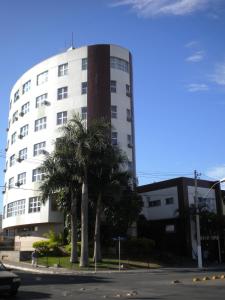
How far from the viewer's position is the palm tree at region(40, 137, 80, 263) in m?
39.2

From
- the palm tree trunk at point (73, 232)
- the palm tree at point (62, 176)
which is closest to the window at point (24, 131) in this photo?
the palm tree at point (62, 176)

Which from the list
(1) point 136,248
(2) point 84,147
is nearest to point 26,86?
(2) point 84,147

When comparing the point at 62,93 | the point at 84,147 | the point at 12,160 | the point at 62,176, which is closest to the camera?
the point at 84,147

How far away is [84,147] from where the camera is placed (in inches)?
1494

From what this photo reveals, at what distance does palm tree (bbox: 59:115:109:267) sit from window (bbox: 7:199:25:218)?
16.9 m

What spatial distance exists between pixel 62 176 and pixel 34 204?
43.9ft

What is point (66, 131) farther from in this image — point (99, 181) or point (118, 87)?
point (118, 87)

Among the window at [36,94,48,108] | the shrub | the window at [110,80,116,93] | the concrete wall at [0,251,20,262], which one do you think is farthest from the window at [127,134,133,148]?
the concrete wall at [0,251,20,262]

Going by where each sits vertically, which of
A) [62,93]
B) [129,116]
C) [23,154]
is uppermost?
[62,93]

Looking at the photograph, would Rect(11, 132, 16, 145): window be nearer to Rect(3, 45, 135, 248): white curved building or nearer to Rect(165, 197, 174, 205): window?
Rect(3, 45, 135, 248): white curved building

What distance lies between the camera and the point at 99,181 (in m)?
40.3

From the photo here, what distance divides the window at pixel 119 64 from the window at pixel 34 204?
61.0 feet

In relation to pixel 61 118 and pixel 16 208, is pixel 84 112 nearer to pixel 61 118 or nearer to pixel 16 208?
pixel 61 118

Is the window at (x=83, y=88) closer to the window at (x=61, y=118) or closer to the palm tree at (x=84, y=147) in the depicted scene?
the window at (x=61, y=118)
